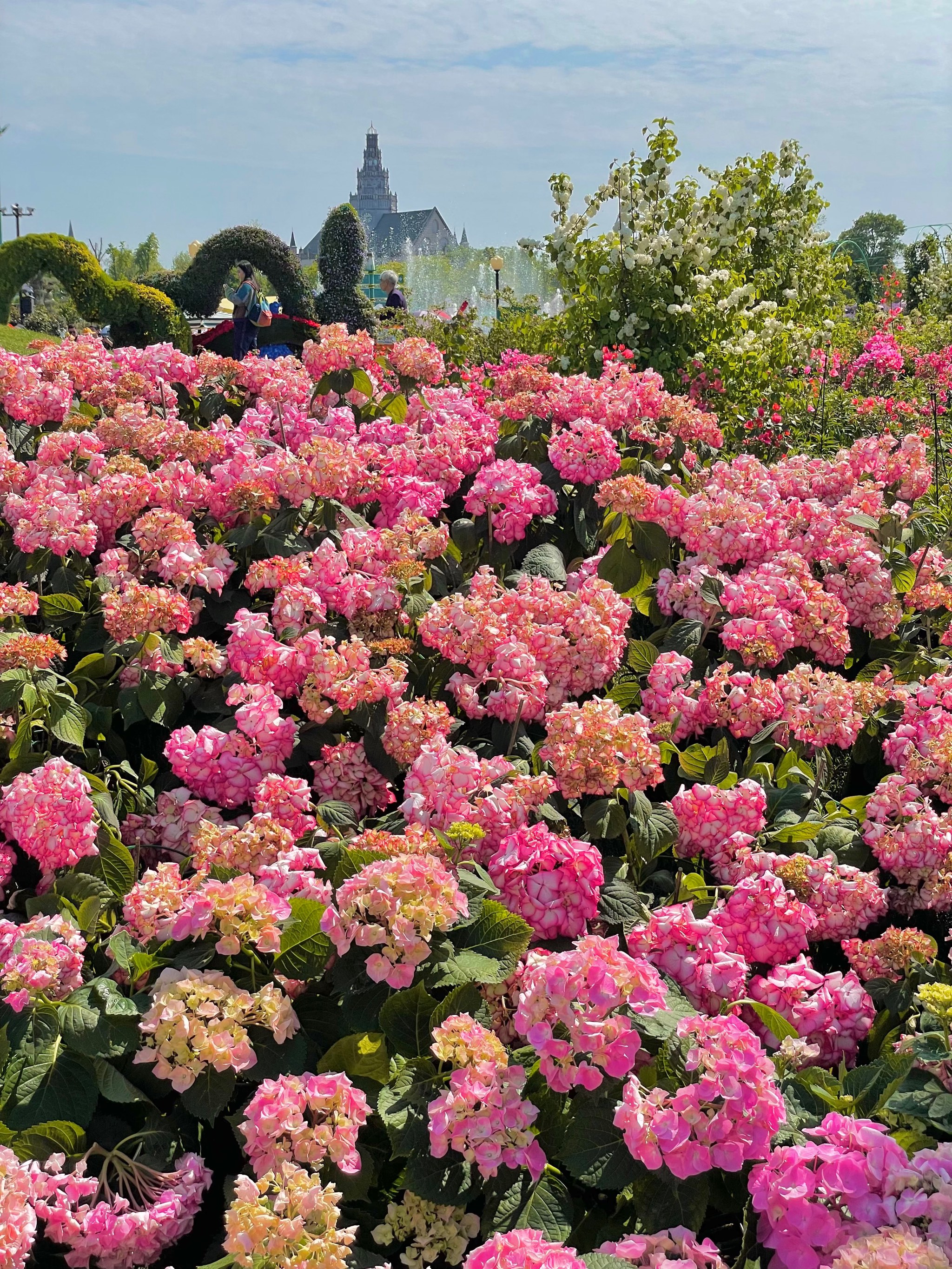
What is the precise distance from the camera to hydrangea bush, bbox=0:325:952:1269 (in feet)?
4.19

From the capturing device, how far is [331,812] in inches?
77.8

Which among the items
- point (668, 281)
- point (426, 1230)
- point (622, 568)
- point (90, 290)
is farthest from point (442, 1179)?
point (90, 290)

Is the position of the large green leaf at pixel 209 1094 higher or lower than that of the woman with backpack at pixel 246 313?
lower

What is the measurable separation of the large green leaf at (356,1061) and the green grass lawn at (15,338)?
19726 millimetres

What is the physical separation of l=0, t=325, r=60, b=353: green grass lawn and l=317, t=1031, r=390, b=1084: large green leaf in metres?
19.7

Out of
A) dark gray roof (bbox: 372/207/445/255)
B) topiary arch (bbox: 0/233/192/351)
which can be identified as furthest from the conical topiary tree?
dark gray roof (bbox: 372/207/445/255)

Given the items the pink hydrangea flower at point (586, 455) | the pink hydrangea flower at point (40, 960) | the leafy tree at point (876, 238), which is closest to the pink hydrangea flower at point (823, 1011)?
the pink hydrangea flower at point (40, 960)

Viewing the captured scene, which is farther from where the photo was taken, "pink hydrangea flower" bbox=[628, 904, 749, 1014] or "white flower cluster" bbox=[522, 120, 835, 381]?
"white flower cluster" bbox=[522, 120, 835, 381]

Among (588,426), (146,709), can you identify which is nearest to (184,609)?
(146,709)

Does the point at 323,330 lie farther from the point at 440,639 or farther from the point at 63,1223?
the point at 63,1223

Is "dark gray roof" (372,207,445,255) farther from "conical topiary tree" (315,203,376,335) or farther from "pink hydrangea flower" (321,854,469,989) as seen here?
"pink hydrangea flower" (321,854,469,989)

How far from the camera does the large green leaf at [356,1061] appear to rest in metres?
1.41

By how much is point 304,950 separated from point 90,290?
10.0m

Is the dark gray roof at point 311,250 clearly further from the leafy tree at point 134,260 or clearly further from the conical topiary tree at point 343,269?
the conical topiary tree at point 343,269
